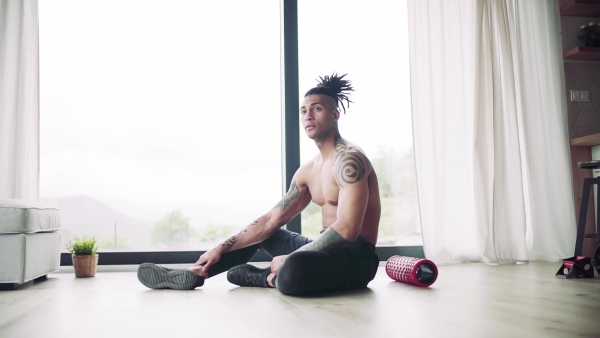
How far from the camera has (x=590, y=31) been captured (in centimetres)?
403

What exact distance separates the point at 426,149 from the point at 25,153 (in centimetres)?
260

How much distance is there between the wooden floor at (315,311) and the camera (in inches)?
57.8

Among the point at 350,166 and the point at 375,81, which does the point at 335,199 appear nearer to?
the point at 350,166

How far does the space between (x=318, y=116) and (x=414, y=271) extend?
0.85 m

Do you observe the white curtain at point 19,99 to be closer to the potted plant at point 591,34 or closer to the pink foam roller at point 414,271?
the pink foam roller at point 414,271

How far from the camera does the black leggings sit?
6.94ft

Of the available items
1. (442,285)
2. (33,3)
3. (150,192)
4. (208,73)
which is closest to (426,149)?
(442,285)

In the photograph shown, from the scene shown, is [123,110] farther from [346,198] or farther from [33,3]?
[346,198]

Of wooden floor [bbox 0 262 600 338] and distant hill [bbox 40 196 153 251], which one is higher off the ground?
distant hill [bbox 40 196 153 251]

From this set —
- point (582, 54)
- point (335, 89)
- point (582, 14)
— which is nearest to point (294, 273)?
point (335, 89)

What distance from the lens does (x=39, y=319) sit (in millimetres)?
1730

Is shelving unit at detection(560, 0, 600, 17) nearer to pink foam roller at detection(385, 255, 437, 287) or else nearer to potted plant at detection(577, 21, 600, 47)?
potted plant at detection(577, 21, 600, 47)

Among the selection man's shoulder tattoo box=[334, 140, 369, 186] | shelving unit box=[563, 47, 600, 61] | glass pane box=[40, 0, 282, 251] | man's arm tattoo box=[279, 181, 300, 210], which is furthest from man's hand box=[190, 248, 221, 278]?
Result: shelving unit box=[563, 47, 600, 61]

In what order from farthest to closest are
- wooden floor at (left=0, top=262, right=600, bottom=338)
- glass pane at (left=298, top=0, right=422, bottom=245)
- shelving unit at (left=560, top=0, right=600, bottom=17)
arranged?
shelving unit at (left=560, top=0, right=600, bottom=17)
glass pane at (left=298, top=0, right=422, bottom=245)
wooden floor at (left=0, top=262, right=600, bottom=338)
